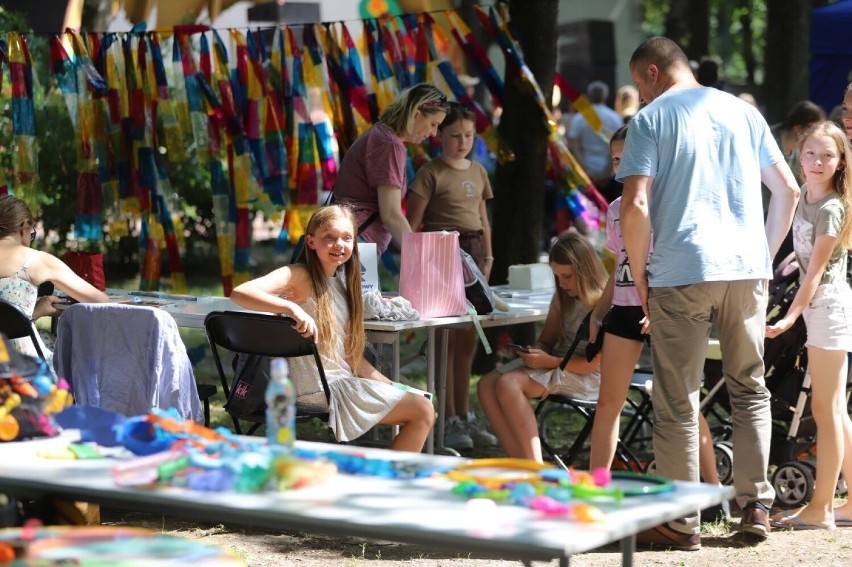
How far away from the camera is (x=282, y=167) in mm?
8094

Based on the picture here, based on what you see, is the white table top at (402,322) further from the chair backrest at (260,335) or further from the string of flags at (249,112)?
the string of flags at (249,112)

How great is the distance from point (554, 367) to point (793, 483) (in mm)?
1124

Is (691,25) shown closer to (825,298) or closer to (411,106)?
(411,106)

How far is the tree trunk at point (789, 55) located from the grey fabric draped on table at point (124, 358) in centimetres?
982

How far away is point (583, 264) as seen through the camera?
5.70m

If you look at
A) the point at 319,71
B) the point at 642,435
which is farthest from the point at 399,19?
the point at 642,435

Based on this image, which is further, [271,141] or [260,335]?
[271,141]

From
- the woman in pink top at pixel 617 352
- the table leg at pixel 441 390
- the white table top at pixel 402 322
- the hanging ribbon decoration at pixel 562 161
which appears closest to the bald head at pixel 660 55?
the woman in pink top at pixel 617 352

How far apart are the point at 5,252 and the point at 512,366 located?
7.09ft

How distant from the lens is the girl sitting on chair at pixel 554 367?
5.59 m

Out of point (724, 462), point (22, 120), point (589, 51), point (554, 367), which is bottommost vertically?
point (724, 462)

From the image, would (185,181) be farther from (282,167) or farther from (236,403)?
(236,403)

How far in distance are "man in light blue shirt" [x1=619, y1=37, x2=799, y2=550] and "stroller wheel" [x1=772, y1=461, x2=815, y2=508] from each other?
753 mm

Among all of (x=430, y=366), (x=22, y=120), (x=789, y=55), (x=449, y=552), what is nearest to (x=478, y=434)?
(x=430, y=366)
